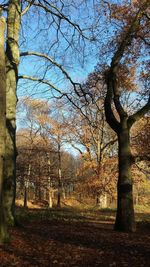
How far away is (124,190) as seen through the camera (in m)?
13.2

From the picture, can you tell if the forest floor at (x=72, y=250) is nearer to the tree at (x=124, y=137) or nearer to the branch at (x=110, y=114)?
the tree at (x=124, y=137)

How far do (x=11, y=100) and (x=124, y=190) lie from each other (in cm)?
522

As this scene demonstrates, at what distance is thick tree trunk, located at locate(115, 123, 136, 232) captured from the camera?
12.9m

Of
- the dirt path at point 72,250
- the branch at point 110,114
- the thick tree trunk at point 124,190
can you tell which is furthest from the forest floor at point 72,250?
the branch at point 110,114

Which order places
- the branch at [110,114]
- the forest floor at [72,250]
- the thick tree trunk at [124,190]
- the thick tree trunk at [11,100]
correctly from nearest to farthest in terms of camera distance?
the forest floor at [72,250], the thick tree trunk at [11,100], the thick tree trunk at [124,190], the branch at [110,114]

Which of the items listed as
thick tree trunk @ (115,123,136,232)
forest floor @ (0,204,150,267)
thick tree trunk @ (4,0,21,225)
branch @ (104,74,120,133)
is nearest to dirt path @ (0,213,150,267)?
forest floor @ (0,204,150,267)

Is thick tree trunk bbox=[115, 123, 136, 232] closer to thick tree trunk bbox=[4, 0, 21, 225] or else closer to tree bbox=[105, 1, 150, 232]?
tree bbox=[105, 1, 150, 232]

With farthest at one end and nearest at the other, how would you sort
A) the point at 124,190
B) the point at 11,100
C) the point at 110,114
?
the point at 110,114 < the point at 124,190 < the point at 11,100

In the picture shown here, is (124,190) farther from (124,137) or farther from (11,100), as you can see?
(11,100)

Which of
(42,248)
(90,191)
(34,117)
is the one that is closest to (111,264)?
(42,248)

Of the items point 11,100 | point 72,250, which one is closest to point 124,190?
point 11,100

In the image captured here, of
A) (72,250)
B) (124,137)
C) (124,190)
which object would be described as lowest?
(72,250)

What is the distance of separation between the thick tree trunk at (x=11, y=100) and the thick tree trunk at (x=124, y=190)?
4.12 meters

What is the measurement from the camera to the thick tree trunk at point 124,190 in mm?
12930
